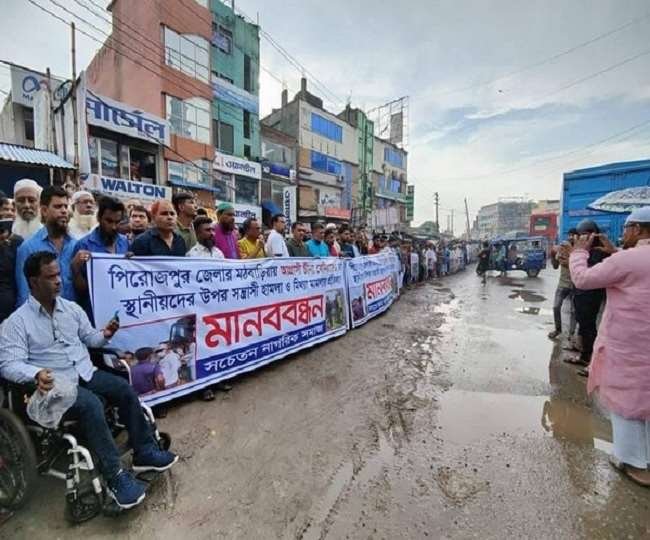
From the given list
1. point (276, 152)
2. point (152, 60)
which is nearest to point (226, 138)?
point (152, 60)

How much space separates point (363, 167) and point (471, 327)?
3138cm

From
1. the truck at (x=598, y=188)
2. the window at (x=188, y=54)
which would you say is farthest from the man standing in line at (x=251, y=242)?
the window at (x=188, y=54)

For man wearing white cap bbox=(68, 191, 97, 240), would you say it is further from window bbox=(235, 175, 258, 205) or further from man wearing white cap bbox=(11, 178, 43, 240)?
window bbox=(235, 175, 258, 205)

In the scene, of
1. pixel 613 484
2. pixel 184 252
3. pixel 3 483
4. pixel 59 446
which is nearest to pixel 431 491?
pixel 613 484

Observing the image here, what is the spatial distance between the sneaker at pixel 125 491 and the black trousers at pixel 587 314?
564cm

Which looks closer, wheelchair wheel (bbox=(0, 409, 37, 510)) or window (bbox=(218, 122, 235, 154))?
wheelchair wheel (bbox=(0, 409, 37, 510))

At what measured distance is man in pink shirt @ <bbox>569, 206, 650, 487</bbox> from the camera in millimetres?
2438

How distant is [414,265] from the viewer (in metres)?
14.5

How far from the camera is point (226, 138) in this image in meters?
20.2

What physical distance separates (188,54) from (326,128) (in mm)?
15376

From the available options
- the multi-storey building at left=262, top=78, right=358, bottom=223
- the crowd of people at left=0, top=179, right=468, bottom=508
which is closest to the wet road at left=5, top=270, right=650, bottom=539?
the crowd of people at left=0, top=179, right=468, bottom=508

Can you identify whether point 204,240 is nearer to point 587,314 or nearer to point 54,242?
point 54,242

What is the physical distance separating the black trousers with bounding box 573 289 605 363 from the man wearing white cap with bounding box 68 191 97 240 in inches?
256

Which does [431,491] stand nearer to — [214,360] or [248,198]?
[214,360]
